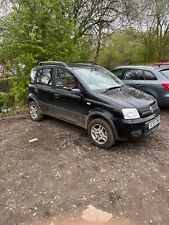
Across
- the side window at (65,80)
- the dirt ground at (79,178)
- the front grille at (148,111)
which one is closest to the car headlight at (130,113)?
the front grille at (148,111)

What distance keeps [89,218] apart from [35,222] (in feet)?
2.26

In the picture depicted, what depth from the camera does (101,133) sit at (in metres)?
4.46

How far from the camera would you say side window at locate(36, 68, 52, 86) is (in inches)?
223

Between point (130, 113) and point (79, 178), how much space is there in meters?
1.55

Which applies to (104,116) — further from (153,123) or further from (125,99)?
(153,123)

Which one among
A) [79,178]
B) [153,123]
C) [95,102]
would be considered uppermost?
[95,102]

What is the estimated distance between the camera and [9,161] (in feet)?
13.8

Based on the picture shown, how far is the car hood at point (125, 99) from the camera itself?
4.23 meters

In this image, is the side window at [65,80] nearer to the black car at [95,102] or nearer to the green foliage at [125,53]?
the black car at [95,102]

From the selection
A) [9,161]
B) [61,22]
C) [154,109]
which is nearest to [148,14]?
[61,22]

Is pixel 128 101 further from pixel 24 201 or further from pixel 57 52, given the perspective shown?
pixel 57 52

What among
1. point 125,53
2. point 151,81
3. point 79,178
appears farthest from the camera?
point 125,53

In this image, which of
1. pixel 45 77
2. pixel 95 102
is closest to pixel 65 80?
pixel 45 77

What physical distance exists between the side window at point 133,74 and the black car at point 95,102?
6.17 feet
